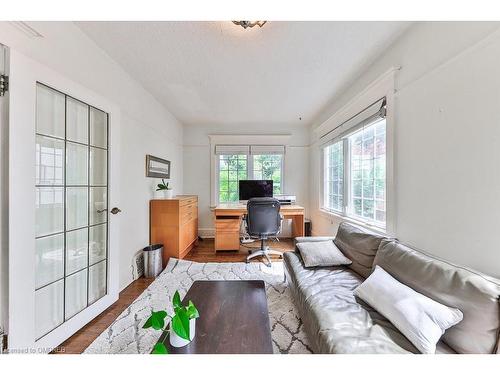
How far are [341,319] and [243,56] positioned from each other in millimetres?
2331

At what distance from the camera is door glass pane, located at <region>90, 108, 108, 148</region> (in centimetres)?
188

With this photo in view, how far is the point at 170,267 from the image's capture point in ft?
9.23

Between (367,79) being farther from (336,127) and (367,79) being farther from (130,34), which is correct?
(130,34)

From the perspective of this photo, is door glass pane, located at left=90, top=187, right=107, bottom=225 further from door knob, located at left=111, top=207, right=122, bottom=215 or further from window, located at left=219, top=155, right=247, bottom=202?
window, located at left=219, top=155, right=247, bottom=202

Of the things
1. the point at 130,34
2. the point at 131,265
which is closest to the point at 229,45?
the point at 130,34

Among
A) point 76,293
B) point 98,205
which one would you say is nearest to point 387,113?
point 98,205

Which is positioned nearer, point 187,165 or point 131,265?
point 131,265

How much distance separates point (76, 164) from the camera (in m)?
1.72

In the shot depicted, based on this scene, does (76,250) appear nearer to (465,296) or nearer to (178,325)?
(178,325)

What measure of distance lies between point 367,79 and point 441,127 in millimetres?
1184

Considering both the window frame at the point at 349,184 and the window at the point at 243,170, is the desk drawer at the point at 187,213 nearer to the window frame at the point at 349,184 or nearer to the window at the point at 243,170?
the window at the point at 243,170

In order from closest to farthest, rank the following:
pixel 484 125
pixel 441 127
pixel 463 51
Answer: pixel 484 125, pixel 463 51, pixel 441 127

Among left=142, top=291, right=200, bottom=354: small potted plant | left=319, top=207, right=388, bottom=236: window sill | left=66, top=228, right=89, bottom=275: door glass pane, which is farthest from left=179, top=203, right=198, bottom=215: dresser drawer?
left=319, top=207, right=388, bottom=236: window sill
